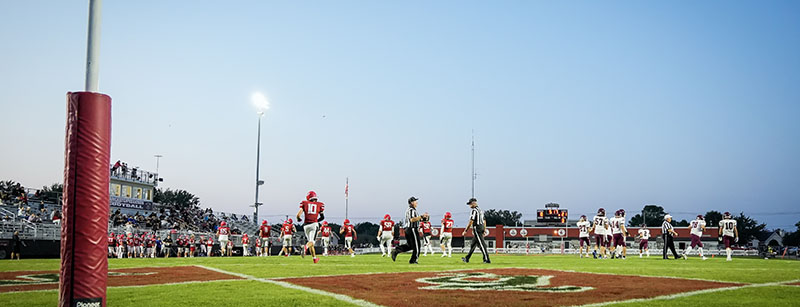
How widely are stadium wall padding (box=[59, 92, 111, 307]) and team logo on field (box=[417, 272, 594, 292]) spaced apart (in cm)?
501

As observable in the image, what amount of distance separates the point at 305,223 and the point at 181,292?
1284cm

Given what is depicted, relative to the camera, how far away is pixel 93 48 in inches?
253

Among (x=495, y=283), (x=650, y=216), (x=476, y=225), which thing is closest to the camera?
(x=495, y=283)

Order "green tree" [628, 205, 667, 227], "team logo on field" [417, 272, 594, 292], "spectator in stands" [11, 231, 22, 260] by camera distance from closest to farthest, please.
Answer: "team logo on field" [417, 272, 594, 292] < "spectator in stands" [11, 231, 22, 260] < "green tree" [628, 205, 667, 227]

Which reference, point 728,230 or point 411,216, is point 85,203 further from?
point 728,230

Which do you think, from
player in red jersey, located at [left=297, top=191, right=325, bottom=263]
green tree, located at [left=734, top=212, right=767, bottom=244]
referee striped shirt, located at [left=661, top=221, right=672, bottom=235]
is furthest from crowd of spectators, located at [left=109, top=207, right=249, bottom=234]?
A: green tree, located at [left=734, top=212, right=767, bottom=244]

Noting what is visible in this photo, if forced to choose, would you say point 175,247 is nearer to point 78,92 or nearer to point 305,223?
point 305,223

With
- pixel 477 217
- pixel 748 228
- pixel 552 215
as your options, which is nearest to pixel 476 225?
pixel 477 217

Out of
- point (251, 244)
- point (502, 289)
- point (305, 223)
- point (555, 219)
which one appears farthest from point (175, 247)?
point (555, 219)

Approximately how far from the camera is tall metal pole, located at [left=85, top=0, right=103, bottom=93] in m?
6.34

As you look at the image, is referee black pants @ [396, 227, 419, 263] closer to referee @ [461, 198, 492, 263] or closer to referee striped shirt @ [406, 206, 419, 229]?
referee striped shirt @ [406, 206, 419, 229]

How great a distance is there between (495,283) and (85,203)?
6.66 m

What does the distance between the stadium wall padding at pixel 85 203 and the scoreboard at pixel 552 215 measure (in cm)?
6684

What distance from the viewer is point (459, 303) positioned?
25.2 feet
